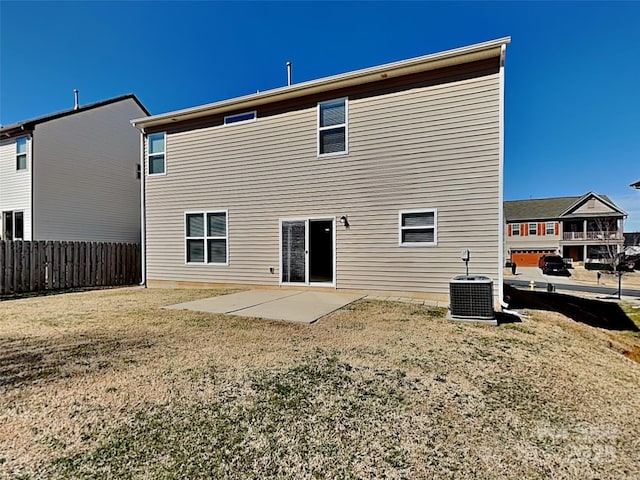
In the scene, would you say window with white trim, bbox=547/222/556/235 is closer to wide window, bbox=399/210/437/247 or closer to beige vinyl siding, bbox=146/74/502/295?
beige vinyl siding, bbox=146/74/502/295

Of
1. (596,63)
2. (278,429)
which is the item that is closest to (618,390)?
(278,429)

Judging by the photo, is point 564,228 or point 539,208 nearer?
point 564,228

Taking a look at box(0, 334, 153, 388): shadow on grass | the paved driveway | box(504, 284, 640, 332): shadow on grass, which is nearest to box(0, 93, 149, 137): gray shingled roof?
box(0, 334, 153, 388): shadow on grass

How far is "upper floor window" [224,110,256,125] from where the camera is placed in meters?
9.48

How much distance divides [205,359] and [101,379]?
982 millimetres

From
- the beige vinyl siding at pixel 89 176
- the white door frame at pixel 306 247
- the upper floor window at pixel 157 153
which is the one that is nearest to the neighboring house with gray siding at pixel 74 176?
the beige vinyl siding at pixel 89 176

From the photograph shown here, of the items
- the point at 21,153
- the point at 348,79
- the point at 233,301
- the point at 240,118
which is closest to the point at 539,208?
the point at 348,79

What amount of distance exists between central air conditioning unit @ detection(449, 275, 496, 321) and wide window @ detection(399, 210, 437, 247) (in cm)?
186

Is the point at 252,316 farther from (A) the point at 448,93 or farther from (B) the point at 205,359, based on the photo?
(A) the point at 448,93

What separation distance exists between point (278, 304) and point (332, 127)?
4.73 metres

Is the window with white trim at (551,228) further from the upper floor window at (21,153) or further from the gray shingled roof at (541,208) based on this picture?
the upper floor window at (21,153)

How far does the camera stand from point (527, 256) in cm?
3600

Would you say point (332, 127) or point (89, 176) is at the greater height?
point (332, 127)

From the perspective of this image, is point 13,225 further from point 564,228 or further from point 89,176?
point 564,228
